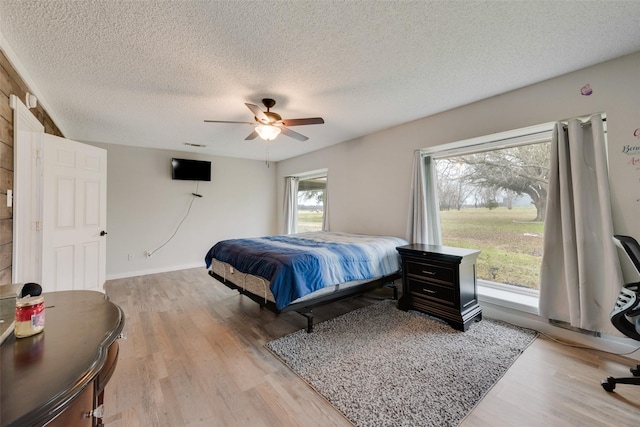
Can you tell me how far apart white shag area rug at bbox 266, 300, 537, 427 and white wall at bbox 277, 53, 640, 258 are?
55.7 inches

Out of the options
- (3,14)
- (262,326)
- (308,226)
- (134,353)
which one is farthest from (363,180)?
(3,14)

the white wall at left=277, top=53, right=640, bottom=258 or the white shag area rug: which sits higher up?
the white wall at left=277, top=53, right=640, bottom=258

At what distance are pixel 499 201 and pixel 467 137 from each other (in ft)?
2.79

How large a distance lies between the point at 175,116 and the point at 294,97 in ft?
5.46

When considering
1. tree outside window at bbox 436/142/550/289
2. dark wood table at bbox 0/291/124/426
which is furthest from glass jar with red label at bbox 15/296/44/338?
tree outside window at bbox 436/142/550/289

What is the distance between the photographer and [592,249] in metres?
2.22

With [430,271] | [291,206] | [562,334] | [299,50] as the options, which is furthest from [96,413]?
[291,206]

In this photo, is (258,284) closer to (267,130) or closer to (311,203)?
(267,130)

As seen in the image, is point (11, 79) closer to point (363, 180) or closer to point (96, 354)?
point (96, 354)

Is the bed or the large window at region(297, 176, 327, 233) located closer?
the bed

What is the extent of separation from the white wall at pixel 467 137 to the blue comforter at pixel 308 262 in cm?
85

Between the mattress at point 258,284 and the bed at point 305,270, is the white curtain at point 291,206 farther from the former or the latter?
the mattress at point 258,284

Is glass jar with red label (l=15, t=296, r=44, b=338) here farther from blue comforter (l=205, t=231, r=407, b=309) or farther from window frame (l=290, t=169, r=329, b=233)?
window frame (l=290, t=169, r=329, b=233)

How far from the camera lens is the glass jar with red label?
0.79 meters
